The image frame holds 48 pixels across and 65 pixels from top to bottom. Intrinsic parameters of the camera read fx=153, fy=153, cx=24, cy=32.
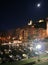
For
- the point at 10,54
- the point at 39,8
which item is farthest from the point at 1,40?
the point at 39,8

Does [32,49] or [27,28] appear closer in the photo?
[32,49]

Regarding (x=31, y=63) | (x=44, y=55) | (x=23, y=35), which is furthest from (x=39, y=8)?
(x=31, y=63)

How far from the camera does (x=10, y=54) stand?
4336mm

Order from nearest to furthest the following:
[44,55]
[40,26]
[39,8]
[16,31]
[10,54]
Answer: [10,54] < [44,55] < [16,31] < [39,8] < [40,26]

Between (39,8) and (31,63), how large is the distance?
3373mm

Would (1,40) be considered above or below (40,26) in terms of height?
below

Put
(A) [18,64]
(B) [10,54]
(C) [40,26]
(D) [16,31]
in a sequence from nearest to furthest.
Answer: (A) [18,64] → (B) [10,54] → (D) [16,31] → (C) [40,26]

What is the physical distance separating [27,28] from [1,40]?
6.04 ft

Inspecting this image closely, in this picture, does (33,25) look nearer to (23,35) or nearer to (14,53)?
(23,35)

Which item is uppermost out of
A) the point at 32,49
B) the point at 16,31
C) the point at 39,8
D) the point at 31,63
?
the point at 39,8

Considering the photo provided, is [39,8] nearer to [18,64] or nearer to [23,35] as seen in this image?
[23,35]

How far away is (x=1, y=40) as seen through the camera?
5664 millimetres

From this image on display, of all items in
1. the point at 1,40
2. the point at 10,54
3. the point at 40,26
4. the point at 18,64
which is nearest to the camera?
the point at 18,64

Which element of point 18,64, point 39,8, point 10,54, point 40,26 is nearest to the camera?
point 18,64
